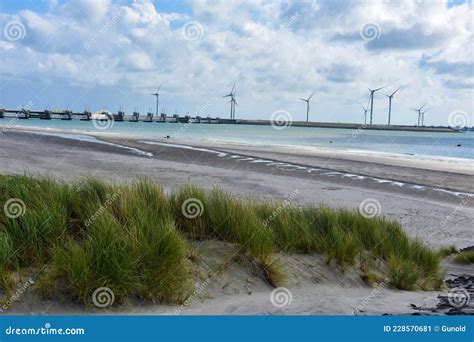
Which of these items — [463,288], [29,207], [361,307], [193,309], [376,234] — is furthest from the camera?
[376,234]

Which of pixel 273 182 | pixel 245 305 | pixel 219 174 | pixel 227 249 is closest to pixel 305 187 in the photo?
pixel 273 182

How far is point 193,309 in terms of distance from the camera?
6.80 metres

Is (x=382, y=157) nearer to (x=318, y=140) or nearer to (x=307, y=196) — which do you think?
(x=307, y=196)

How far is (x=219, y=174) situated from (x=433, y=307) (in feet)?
52.0

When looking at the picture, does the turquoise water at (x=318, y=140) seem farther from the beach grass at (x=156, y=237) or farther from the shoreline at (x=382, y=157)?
the beach grass at (x=156, y=237)

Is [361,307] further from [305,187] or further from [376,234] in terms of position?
[305,187]

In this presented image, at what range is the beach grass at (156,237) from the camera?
6766 mm

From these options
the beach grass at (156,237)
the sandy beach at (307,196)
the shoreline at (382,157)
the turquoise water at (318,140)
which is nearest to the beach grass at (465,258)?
the sandy beach at (307,196)

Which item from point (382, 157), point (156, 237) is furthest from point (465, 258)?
point (382, 157)

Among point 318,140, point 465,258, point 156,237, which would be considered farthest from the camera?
point 318,140

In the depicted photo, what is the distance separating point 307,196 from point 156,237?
1106cm

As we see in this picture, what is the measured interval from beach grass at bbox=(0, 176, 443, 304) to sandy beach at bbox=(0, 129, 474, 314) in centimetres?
29

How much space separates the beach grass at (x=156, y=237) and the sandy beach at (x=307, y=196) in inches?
11.6

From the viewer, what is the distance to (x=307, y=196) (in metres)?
17.7
